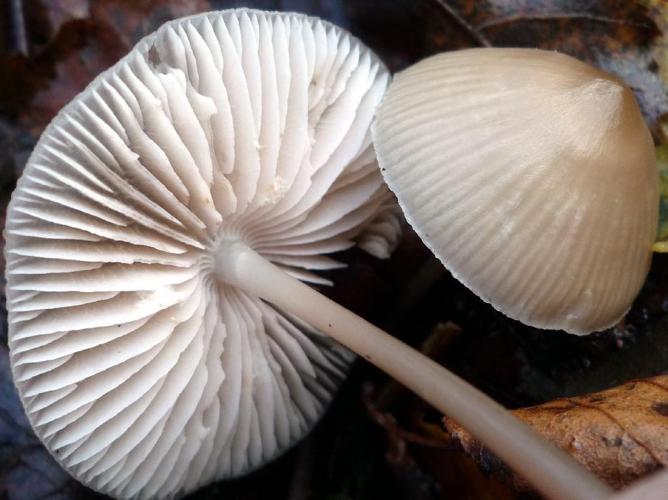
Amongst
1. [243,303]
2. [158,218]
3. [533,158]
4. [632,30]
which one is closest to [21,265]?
[158,218]

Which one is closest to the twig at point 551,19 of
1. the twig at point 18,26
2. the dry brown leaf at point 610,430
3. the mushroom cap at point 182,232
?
the mushroom cap at point 182,232

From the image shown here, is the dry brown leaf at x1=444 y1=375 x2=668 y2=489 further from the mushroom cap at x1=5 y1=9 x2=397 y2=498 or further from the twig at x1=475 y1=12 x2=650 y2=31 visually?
the twig at x1=475 y1=12 x2=650 y2=31

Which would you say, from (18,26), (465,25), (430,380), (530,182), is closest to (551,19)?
(465,25)

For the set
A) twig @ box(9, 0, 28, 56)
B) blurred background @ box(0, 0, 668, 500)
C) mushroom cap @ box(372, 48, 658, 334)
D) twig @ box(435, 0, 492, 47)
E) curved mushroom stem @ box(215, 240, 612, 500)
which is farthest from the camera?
twig @ box(9, 0, 28, 56)

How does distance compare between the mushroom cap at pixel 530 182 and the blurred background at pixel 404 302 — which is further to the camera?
the blurred background at pixel 404 302

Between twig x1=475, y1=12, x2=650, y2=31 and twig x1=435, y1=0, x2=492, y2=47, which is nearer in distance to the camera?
twig x1=475, y1=12, x2=650, y2=31

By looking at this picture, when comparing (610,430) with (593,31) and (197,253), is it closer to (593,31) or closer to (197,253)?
(197,253)

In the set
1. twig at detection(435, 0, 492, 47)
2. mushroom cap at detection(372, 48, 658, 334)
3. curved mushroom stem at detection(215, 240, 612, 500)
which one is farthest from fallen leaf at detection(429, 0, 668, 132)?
curved mushroom stem at detection(215, 240, 612, 500)

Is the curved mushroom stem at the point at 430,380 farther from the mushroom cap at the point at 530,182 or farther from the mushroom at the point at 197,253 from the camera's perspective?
the mushroom cap at the point at 530,182
